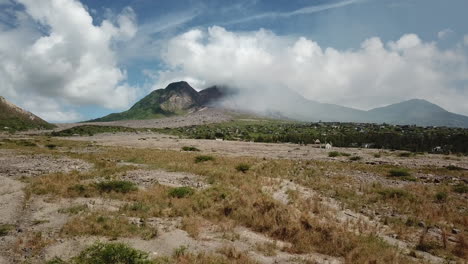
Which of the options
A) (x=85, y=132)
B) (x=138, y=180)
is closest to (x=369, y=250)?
(x=138, y=180)

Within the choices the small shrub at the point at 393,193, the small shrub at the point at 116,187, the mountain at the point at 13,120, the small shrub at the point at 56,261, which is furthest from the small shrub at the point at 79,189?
the mountain at the point at 13,120

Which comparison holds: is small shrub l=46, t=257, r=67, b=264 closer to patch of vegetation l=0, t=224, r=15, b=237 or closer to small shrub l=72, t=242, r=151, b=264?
small shrub l=72, t=242, r=151, b=264

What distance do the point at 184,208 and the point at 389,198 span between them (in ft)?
53.6

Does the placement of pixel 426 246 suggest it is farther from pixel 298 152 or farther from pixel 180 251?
pixel 298 152

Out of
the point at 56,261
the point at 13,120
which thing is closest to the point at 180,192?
the point at 56,261

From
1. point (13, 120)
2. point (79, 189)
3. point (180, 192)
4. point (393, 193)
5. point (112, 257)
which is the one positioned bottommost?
point (393, 193)

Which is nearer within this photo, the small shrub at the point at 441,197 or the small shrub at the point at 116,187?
the small shrub at the point at 116,187

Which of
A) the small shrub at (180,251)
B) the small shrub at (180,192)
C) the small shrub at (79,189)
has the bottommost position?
the small shrub at (180,251)

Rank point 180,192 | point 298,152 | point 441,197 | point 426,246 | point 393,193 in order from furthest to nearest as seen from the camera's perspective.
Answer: point 298,152 → point 393,193 → point 441,197 → point 180,192 → point 426,246

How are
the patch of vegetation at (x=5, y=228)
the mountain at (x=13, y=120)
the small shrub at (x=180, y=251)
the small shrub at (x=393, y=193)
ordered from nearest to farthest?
the small shrub at (x=180, y=251) → the patch of vegetation at (x=5, y=228) → the small shrub at (x=393, y=193) → the mountain at (x=13, y=120)

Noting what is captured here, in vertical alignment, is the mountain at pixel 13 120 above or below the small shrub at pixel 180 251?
above

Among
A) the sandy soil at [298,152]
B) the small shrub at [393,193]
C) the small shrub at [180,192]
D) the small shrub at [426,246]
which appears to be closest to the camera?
Result: the small shrub at [426,246]

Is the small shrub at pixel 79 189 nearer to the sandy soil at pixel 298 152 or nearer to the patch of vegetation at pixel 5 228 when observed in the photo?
the patch of vegetation at pixel 5 228

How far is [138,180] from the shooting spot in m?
23.6
